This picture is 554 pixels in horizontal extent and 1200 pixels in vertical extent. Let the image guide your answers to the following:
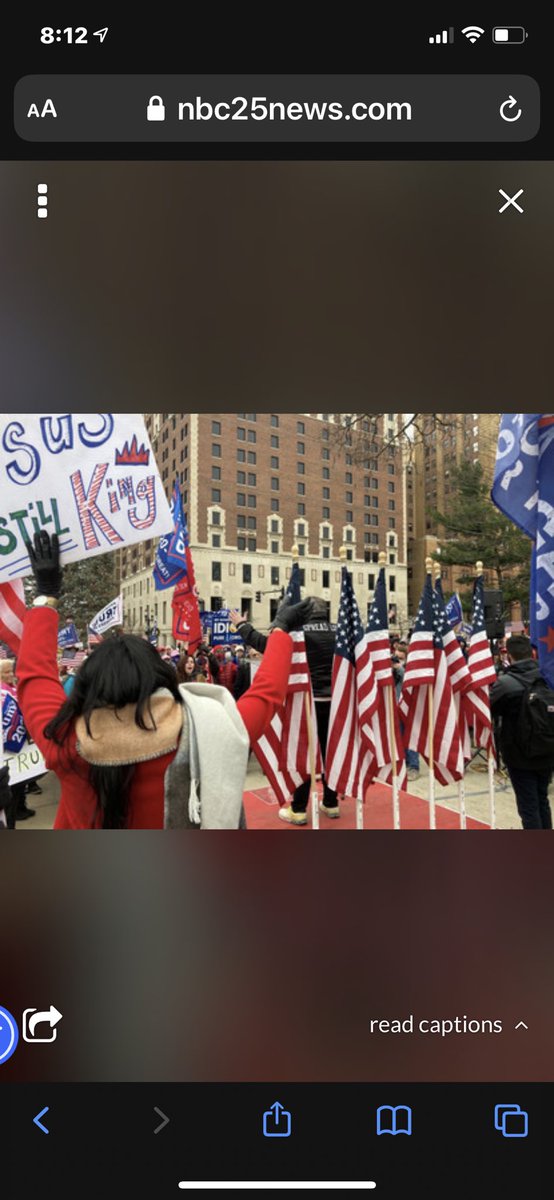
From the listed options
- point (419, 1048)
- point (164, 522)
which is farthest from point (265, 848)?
point (164, 522)

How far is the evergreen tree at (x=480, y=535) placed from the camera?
1273cm

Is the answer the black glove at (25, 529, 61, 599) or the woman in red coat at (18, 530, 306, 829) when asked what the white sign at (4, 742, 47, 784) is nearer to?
the black glove at (25, 529, 61, 599)

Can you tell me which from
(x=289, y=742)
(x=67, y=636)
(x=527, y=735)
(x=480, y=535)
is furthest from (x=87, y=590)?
(x=527, y=735)

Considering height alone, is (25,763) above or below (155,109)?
below

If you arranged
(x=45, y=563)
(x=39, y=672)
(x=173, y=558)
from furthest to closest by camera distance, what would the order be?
(x=173, y=558)
(x=45, y=563)
(x=39, y=672)

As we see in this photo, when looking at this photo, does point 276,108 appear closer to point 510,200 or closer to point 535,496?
point 510,200

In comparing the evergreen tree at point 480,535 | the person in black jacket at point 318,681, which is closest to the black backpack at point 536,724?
the person in black jacket at point 318,681

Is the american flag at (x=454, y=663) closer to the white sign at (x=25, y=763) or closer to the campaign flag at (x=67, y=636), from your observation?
the white sign at (x=25, y=763)

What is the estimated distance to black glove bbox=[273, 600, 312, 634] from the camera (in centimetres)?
196

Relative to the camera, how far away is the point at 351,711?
3.54 meters
